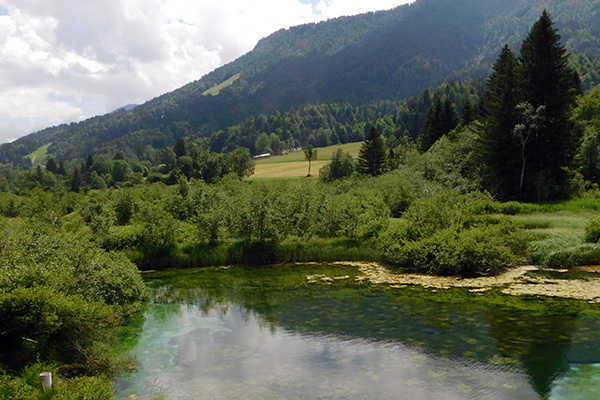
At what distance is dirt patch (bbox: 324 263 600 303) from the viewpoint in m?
25.4

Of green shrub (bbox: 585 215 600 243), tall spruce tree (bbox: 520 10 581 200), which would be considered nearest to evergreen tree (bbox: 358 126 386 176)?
tall spruce tree (bbox: 520 10 581 200)

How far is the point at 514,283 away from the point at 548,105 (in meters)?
32.2

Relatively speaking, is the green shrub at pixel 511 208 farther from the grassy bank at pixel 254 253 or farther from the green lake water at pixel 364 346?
the green lake water at pixel 364 346

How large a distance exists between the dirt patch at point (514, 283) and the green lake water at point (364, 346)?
3.83 ft

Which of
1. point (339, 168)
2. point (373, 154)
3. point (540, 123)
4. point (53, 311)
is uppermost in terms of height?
point (540, 123)

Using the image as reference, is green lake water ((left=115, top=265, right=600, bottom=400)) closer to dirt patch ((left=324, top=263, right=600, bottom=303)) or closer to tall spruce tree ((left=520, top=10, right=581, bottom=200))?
dirt patch ((left=324, top=263, right=600, bottom=303))

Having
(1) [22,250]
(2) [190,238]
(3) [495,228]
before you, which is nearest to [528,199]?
(3) [495,228]

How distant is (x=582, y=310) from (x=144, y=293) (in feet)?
86.9

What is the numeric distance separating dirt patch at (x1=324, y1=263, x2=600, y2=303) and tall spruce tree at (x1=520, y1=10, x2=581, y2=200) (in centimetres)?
2216

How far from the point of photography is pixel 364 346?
2020 centimetres

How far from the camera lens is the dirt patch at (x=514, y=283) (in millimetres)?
25438

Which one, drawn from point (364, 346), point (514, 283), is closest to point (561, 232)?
point (514, 283)

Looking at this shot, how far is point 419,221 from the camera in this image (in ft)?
116

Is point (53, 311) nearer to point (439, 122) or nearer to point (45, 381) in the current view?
point (45, 381)
